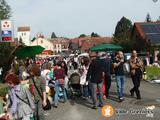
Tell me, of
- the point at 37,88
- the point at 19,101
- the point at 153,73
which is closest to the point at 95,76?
the point at 37,88

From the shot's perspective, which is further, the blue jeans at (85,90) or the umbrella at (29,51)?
the umbrella at (29,51)

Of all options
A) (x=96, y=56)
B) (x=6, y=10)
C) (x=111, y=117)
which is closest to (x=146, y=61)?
(x=96, y=56)

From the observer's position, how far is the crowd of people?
9148 mm

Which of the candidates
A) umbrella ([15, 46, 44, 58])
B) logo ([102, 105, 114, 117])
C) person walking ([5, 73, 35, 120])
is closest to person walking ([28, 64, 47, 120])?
person walking ([5, 73, 35, 120])

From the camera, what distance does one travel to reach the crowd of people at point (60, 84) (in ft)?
30.0

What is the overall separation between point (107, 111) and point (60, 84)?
323 cm

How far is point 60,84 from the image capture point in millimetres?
17641

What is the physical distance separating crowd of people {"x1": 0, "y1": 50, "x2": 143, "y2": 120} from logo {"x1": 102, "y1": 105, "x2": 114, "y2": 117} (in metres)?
0.30

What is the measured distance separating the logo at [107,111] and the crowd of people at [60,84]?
296 mm

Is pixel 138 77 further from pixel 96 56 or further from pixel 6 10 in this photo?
pixel 6 10

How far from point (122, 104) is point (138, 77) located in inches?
68.0

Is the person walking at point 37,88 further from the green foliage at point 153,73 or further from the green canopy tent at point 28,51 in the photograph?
the green foliage at point 153,73

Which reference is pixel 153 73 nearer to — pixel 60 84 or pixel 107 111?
pixel 60 84

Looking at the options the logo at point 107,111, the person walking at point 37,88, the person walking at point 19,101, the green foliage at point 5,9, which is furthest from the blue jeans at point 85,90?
the green foliage at point 5,9
